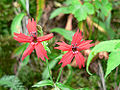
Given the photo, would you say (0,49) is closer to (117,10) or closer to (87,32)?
(87,32)

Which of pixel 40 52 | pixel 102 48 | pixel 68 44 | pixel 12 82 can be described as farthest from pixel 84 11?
pixel 12 82

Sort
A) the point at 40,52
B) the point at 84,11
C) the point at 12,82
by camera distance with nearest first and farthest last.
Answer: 1. the point at 40,52
2. the point at 12,82
3. the point at 84,11

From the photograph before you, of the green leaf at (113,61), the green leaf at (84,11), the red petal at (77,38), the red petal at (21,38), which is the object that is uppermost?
the green leaf at (84,11)

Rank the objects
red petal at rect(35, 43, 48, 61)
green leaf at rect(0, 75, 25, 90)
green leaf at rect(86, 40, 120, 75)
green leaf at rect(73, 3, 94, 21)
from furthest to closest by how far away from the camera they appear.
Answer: green leaf at rect(73, 3, 94, 21) < green leaf at rect(0, 75, 25, 90) < green leaf at rect(86, 40, 120, 75) < red petal at rect(35, 43, 48, 61)

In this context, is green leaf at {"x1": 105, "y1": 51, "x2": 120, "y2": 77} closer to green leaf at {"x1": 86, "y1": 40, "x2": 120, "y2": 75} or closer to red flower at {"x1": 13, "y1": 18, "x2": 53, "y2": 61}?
green leaf at {"x1": 86, "y1": 40, "x2": 120, "y2": 75}

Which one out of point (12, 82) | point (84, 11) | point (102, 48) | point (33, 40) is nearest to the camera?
point (33, 40)

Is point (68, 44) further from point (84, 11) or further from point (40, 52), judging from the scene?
point (40, 52)

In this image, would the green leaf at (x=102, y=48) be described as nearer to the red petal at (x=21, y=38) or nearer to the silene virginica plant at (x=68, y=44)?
the silene virginica plant at (x=68, y=44)

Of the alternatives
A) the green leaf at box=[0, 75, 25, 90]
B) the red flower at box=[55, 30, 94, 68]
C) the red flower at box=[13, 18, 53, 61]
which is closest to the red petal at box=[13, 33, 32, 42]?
the red flower at box=[13, 18, 53, 61]

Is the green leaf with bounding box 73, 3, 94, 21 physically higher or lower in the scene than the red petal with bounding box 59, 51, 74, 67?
higher

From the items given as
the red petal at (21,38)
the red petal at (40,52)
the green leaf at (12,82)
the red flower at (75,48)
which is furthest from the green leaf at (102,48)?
the green leaf at (12,82)

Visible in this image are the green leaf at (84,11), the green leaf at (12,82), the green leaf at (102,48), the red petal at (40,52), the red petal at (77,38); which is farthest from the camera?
the green leaf at (84,11)
